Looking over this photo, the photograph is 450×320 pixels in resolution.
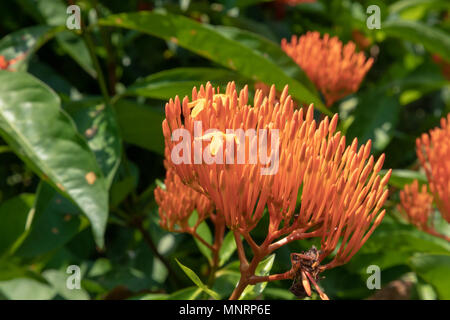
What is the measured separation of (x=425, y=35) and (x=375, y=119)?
0.65 feet

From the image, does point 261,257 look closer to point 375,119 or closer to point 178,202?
point 178,202

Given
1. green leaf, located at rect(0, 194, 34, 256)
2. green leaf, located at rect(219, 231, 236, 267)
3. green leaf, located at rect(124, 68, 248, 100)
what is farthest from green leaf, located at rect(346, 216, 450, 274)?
green leaf, located at rect(0, 194, 34, 256)

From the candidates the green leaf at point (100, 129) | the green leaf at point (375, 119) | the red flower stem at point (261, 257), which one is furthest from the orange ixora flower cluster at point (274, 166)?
the green leaf at point (375, 119)

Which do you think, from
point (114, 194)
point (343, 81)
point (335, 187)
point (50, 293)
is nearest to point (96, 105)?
point (114, 194)

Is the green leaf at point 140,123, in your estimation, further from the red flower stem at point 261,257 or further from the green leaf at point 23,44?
the red flower stem at point 261,257

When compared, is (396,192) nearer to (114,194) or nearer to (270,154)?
(114,194)

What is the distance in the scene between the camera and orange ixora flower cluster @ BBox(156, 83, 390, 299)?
0.53 m

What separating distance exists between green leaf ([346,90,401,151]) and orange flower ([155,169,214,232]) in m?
0.52

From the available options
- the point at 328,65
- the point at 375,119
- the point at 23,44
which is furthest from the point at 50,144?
the point at 375,119

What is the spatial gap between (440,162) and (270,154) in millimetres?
337

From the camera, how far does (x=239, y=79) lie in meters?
0.94

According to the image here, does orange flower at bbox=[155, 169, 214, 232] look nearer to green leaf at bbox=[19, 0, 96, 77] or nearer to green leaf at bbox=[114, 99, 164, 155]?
green leaf at bbox=[114, 99, 164, 155]

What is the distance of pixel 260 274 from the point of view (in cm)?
63

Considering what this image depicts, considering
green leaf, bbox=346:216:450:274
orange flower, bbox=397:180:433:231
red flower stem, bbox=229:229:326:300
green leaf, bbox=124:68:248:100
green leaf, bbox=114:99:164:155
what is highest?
green leaf, bbox=124:68:248:100
